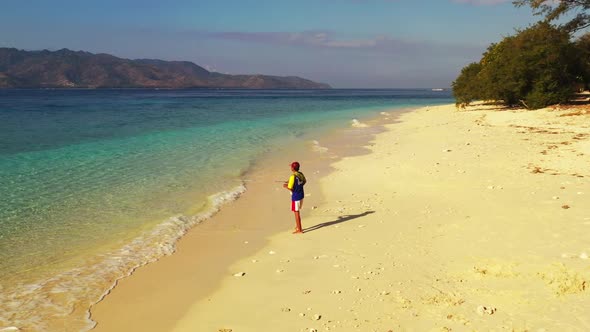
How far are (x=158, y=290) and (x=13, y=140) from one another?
26195 millimetres

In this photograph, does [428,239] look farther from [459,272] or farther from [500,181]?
[500,181]

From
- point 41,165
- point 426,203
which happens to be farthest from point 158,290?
point 41,165

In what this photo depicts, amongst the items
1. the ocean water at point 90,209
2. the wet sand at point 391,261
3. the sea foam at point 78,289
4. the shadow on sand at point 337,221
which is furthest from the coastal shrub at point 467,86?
the sea foam at point 78,289

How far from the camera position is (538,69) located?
1240 inches

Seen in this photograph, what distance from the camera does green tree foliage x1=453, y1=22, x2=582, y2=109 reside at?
31094 millimetres

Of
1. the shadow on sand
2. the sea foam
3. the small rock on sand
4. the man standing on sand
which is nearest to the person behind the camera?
the small rock on sand

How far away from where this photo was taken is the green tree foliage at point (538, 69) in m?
31.1

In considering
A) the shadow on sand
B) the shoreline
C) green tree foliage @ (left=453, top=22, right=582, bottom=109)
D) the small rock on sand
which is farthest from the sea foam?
green tree foliage @ (left=453, top=22, right=582, bottom=109)

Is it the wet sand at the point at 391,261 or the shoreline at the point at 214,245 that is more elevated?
the wet sand at the point at 391,261

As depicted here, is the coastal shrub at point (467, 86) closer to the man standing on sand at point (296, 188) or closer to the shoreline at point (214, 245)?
the shoreline at point (214, 245)

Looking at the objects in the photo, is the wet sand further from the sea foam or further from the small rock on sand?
the sea foam

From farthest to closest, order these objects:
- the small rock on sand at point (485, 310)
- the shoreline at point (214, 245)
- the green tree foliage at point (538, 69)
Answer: the green tree foliage at point (538, 69), the shoreline at point (214, 245), the small rock on sand at point (485, 310)

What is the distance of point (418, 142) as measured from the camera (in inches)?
864

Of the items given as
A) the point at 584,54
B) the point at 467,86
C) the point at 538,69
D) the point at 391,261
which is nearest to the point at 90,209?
the point at 391,261
